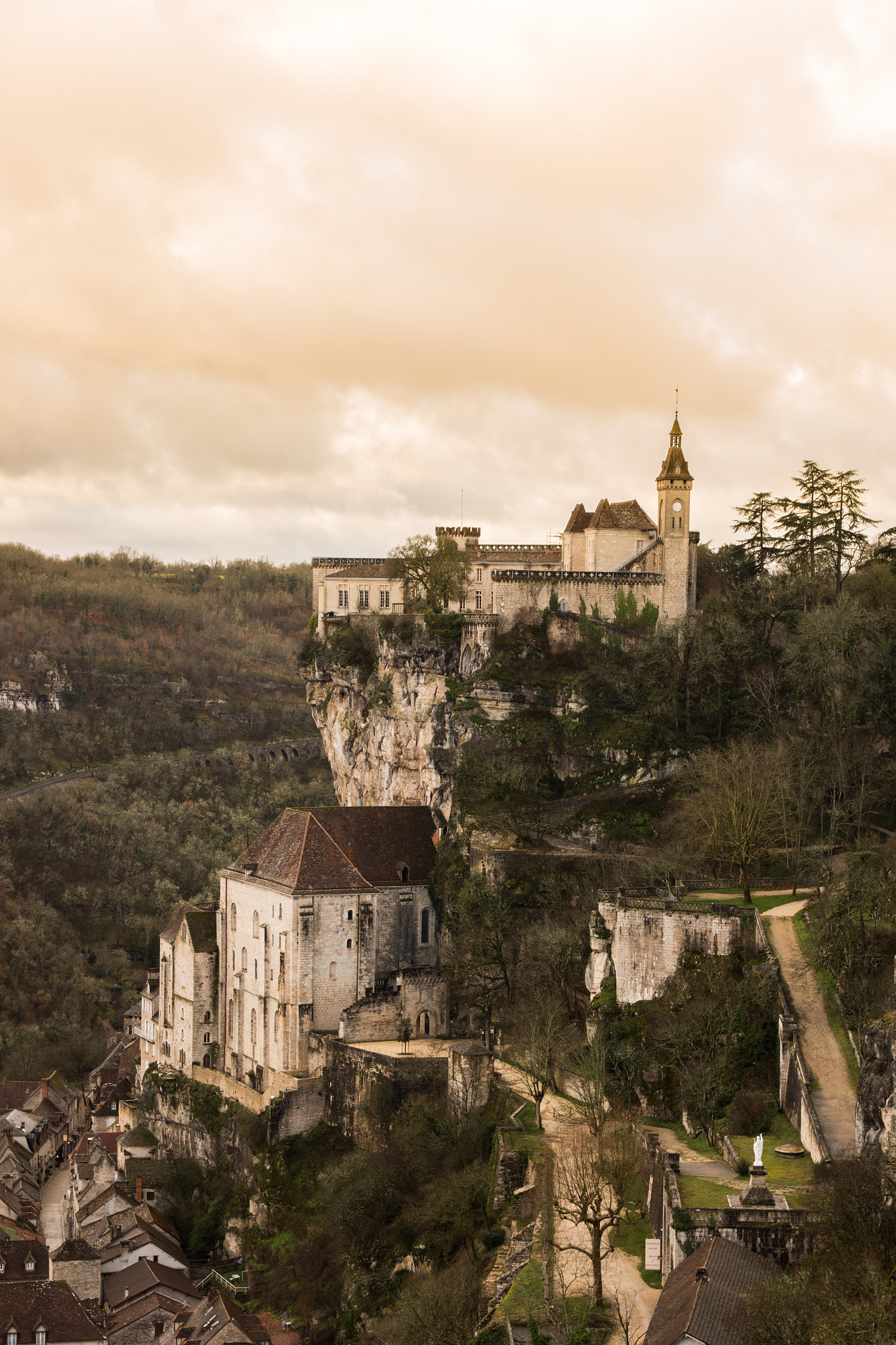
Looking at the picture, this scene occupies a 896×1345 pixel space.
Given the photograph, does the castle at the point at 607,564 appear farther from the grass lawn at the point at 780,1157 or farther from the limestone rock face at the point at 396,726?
the grass lawn at the point at 780,1157

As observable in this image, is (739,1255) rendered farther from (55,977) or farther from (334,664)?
(55,977)

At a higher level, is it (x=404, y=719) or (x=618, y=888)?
(x=404, y=719)

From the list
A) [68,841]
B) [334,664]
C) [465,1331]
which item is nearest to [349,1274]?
[465,1331]

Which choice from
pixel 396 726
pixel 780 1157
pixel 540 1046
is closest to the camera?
pixel 780 1157

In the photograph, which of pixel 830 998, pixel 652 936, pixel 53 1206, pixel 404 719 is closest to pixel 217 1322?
pixel 652 936

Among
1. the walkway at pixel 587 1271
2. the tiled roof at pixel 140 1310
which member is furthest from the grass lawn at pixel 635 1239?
the tiled roof at pixel 140 1310

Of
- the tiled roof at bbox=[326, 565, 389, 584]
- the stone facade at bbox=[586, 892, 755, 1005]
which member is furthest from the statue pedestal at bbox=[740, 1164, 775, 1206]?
the tiled roof at bbox=[326, 565, 389, 584]

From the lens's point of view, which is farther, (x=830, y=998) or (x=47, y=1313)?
(x=47, y=1313)

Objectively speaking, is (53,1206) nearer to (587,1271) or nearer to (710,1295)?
(587,1271)
